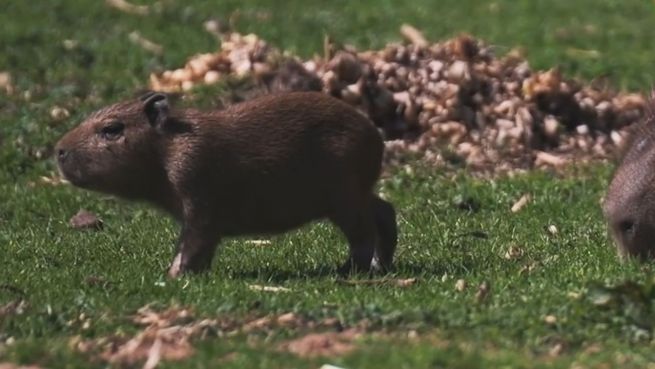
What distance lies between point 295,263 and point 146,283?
4.63 feet

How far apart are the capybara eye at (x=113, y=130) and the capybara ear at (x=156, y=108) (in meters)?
0.16

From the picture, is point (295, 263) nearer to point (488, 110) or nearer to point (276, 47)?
point (488, 110)

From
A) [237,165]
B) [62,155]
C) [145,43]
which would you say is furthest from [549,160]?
[62,155]

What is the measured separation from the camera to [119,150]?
9609mm

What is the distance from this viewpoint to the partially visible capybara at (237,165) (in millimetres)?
9406

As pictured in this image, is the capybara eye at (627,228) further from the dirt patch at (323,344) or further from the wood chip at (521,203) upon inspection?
the dirt patch at (323,344)

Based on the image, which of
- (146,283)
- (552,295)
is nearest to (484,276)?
(552,295)

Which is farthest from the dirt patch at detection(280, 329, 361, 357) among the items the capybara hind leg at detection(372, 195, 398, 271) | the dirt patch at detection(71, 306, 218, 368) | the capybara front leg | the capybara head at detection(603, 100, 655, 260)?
the capybara head at detection(603, 100, 655, 260)

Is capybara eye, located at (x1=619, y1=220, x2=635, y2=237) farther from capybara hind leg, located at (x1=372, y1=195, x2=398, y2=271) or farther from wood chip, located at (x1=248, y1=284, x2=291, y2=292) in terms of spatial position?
wood chip, located at (x1=248, y1=284, x2=291, y2=292)

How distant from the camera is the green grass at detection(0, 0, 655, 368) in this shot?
7.36 metres

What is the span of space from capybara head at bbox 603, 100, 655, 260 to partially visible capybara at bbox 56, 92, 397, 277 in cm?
132

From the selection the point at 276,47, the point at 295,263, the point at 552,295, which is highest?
the point at 552,295

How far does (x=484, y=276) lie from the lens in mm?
9141

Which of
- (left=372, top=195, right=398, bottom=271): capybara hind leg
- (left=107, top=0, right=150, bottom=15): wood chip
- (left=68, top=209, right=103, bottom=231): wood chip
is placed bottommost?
(left=107, top=0, right=150, bottom=15): wood chip
